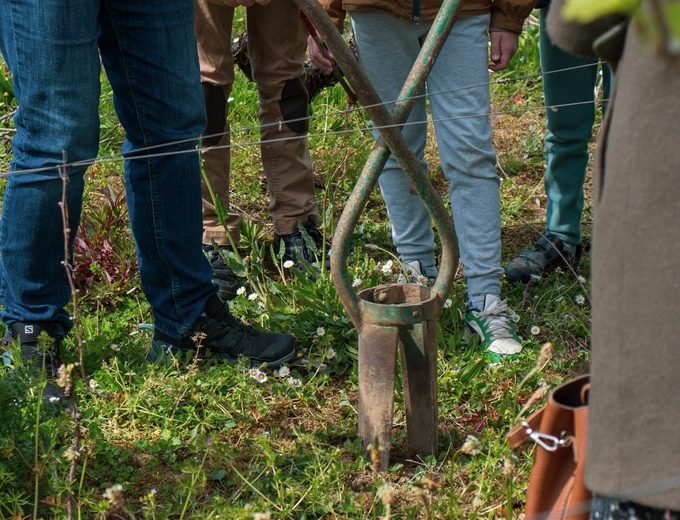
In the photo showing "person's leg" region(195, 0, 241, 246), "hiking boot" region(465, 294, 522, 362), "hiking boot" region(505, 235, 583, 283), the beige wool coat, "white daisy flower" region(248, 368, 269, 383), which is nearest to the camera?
the beige wool coat

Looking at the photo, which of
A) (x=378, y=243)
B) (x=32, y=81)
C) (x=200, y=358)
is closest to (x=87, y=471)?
(x=200, y=358)

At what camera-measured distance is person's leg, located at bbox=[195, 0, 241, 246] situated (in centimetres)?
340

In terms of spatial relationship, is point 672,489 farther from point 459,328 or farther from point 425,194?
point 459,328

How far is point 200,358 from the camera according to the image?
2949mm

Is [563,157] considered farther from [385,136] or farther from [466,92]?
[385,136]

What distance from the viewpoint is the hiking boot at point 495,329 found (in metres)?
2.98

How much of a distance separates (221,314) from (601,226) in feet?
5.76

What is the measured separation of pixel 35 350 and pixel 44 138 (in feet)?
1.86

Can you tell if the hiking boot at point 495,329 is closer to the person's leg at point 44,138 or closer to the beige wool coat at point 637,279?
the person's leg at point 44,138

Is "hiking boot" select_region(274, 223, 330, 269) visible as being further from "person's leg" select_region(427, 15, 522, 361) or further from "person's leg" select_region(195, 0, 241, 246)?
"person's leg" select_region(427, 15, 522, 361)

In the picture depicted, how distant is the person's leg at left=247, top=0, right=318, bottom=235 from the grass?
5.7 inches

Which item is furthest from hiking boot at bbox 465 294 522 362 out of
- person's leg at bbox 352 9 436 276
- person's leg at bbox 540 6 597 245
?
person's leg at bbox 540 6 597 245

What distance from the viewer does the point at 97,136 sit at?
2.62m

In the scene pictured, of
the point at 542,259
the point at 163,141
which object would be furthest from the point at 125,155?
the point at 542,259
